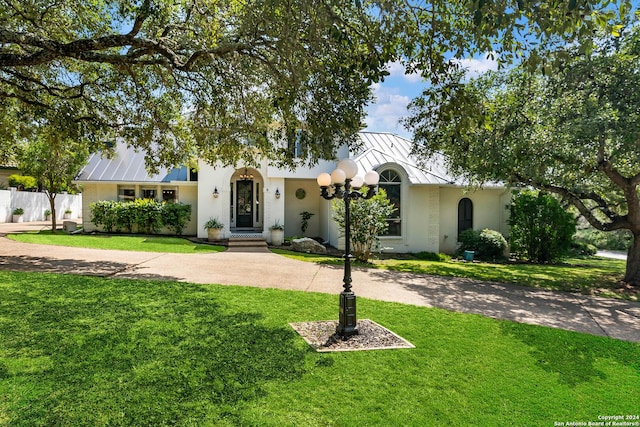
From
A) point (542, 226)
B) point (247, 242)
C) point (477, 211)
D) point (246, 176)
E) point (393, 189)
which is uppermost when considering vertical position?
point (246, 176)

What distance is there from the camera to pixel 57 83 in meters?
11.3

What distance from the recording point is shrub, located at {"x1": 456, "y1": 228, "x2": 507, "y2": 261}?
17031 mm

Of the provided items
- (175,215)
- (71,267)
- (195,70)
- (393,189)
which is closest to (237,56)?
(195,70)

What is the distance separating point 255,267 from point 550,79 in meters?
9.83

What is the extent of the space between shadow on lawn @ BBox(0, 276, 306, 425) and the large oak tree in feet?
16.1

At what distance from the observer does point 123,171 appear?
66.1 ft

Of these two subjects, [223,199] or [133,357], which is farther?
[223,199]

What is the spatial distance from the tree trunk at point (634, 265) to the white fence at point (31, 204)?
3260 cm

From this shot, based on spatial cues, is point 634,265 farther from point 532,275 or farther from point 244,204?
point 244,204

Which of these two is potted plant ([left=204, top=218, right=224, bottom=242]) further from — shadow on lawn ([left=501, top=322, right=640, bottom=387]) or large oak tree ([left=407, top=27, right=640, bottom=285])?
shadow on lawn ([left=501, top=322, right=640, bottom=387])

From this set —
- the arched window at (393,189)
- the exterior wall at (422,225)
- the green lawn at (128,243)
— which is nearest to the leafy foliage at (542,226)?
the exterior wall at (422,225)

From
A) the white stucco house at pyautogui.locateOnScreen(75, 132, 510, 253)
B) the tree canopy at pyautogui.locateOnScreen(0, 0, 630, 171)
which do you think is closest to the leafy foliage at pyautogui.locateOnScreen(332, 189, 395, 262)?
the white stucco house at pyautogui.locateOnScreen(75, 132, 510, 253)

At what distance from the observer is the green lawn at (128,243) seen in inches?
594

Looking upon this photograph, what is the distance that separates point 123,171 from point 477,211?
59.9ft
